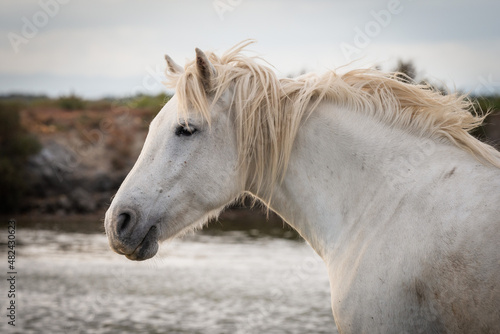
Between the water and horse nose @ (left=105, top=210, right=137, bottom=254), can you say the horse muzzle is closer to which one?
horse nose @ (left=105, top=210, right=137, bottom=254)

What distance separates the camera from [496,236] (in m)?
2.31

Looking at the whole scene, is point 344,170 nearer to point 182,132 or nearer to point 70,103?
point 182,132

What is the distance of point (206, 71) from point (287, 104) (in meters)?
0.47

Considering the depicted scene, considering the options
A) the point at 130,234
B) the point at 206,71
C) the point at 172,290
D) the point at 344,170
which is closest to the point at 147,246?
the point at 130,234

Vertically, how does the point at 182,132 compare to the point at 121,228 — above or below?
above

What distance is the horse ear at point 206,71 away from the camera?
2.79m

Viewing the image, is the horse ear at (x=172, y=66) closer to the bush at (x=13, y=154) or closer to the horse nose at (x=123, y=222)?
the horse nose at (x=123, y=222)

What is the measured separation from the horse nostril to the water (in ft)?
25.1

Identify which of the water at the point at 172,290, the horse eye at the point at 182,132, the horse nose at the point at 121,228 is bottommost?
the water at the point at 172,290

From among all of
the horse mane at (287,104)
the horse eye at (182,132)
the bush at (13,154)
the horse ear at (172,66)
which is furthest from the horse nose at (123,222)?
the bush at (13,154)

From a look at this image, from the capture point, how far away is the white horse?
2.50 meters

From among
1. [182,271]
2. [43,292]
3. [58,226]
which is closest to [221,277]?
[182,271]

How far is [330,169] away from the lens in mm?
2822

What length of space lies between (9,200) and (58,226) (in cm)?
453
